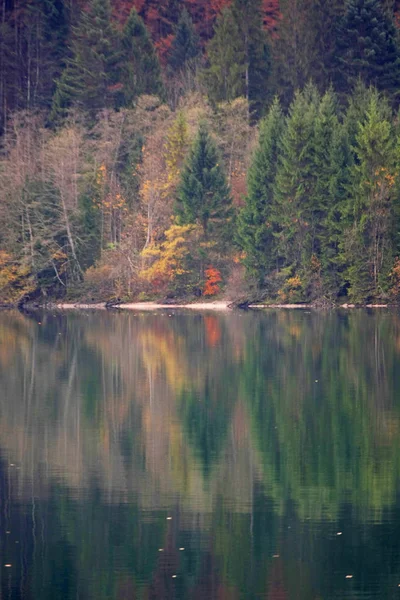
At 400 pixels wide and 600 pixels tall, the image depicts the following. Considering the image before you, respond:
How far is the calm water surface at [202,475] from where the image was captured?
1285cm

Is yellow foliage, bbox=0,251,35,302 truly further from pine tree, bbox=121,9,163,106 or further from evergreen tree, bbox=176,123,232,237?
pine tree, bbox=121,9,163,106

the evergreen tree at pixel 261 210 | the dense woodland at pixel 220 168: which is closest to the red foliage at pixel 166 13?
the dense woodland at pixel 220 168

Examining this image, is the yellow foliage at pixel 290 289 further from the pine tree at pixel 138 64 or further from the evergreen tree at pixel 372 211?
the pine tree at pixel 138 64

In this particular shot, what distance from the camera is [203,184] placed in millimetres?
59719

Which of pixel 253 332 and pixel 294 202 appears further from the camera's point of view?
pixel 294 202

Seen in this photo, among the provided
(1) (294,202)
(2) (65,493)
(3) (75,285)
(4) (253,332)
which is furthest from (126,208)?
(2) (65,493)

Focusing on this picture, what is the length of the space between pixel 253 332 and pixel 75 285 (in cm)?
2225

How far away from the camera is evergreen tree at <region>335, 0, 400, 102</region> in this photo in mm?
67375

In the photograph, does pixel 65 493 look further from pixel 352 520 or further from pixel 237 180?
pixel 237 180

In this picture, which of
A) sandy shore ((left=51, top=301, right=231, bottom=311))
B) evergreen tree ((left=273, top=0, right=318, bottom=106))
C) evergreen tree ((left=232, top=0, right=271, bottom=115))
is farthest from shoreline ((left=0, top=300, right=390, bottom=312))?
evergreen tree ((left=273, top=0, right=318, bottom=106))

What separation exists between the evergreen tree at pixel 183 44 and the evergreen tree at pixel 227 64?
24.6 ft

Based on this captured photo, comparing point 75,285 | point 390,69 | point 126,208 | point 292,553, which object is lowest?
point 292,553

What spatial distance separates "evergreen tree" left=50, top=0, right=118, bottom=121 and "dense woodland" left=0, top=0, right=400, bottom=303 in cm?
11

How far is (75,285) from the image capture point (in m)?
62.5
